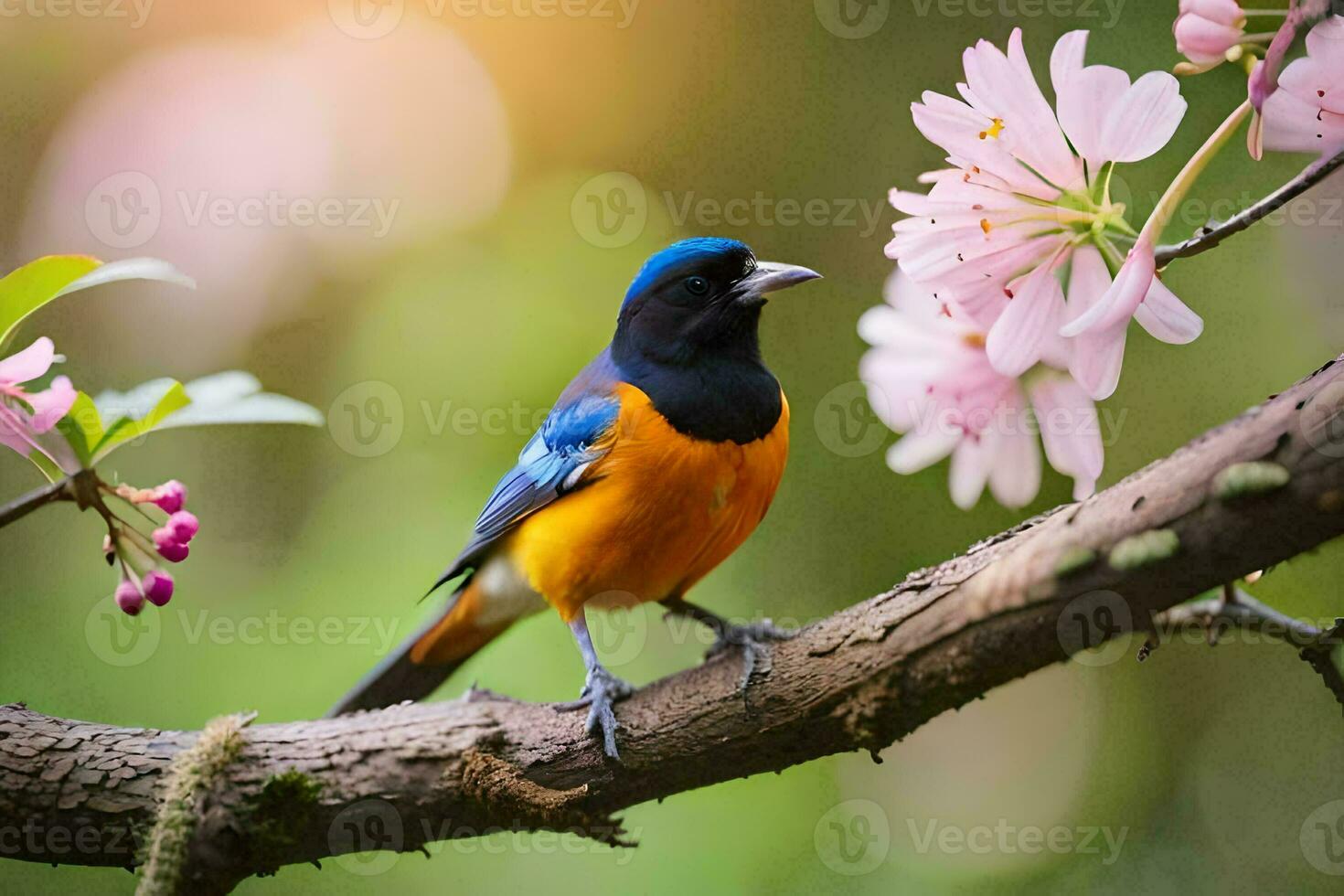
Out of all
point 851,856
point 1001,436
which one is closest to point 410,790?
A: point 1001,436

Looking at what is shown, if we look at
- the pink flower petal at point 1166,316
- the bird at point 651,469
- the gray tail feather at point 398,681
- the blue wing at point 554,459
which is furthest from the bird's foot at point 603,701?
the pink flower petal at point 1166,316

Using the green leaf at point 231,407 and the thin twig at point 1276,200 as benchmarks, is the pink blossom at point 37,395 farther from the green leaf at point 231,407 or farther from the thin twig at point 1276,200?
the thin twig at point 1276,200

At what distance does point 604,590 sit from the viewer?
7.52 feet

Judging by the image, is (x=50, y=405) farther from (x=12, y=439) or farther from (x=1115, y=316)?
(x=1115, y=316)

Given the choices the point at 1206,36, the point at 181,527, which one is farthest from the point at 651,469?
the point at 1206,36

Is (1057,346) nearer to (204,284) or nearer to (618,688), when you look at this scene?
(618,688)

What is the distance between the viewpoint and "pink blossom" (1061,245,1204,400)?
3.35 feet

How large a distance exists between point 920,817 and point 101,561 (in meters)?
2.45

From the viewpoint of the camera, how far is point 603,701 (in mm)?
1984

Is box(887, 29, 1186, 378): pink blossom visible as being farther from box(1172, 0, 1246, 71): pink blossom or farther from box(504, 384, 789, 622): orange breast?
box(504, 384, 789, 622): orange breast

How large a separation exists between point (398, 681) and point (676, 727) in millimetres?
956

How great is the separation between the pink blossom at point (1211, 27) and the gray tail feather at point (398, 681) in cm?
191

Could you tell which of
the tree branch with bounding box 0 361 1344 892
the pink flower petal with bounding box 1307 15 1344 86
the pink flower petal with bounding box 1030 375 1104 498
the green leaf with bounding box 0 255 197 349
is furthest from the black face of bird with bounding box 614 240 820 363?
the pink flower petal with bounding box 1307 15 1344 86

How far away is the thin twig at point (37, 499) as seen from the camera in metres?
1.36
